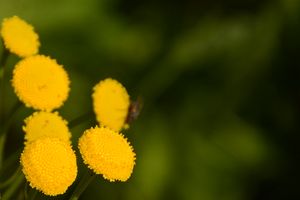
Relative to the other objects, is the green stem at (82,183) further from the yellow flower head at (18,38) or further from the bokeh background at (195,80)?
the bokeh background at (195,80)

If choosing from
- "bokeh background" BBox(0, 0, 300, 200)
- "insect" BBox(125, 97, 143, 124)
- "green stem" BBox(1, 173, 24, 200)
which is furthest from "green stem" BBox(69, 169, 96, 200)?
"bokeh background" BBox(0, 0, 300, 200)

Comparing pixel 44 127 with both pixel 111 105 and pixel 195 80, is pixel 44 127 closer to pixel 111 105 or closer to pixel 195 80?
pixel 111 105

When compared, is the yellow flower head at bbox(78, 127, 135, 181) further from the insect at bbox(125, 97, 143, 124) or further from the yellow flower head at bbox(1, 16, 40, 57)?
the yellow flower head at bbox(1, 16, 40, 57)

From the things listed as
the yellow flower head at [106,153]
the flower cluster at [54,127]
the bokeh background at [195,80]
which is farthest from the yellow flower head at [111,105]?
the bokeh background at [195,80]

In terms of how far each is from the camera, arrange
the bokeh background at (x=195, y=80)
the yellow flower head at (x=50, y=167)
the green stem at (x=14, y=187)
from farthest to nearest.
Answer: the bokeh background at (x=195, y=80), the green stem at (x=14, y=187), the yellow flower head at (x=50, y=167)

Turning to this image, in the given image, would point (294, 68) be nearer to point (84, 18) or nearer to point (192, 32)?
point (192, 32)

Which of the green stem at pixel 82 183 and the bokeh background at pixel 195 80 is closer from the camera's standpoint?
the green stem at pixel 82 183
